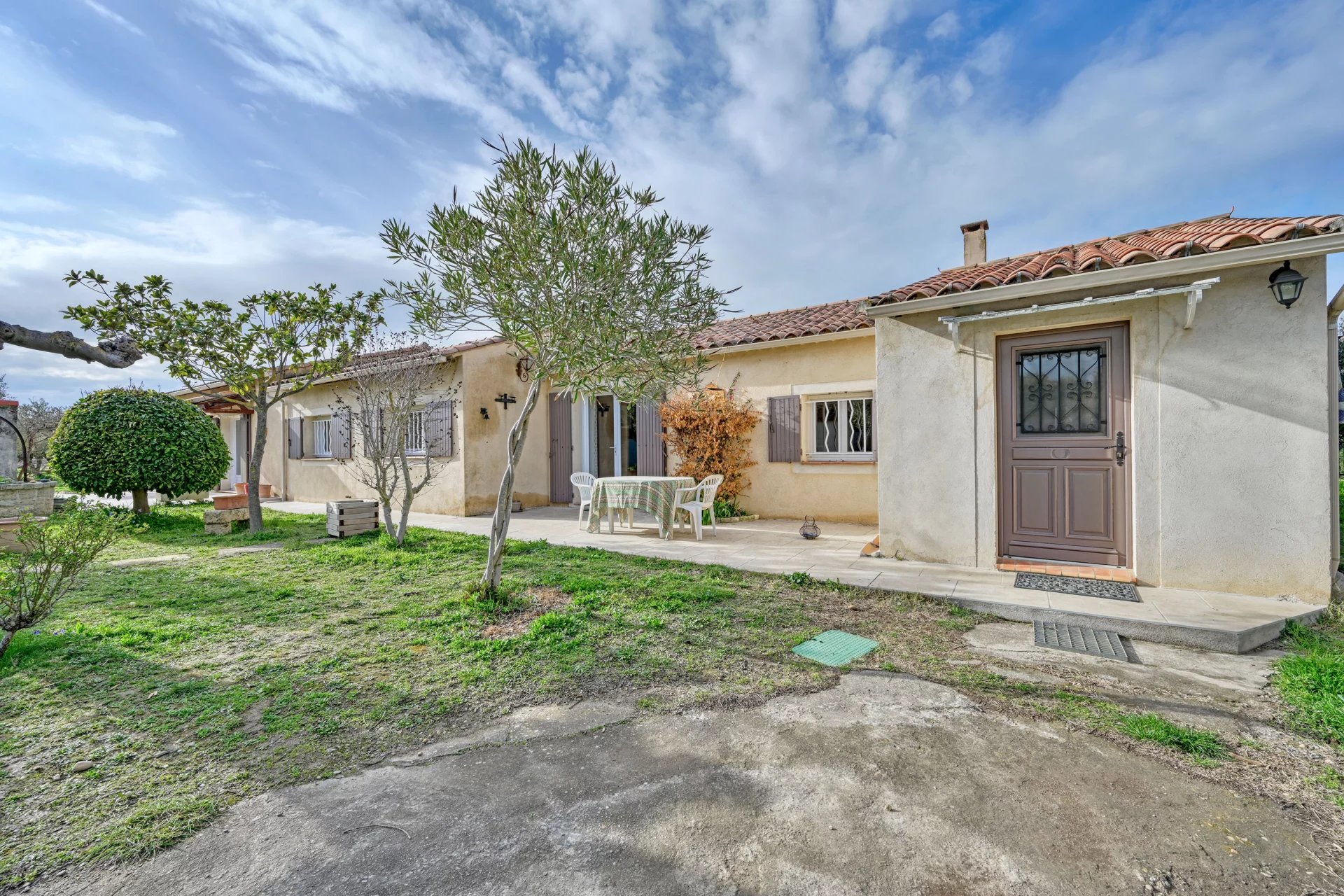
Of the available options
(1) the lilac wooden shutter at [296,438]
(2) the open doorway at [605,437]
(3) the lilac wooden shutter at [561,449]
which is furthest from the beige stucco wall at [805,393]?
(1) the lilac wooden shutter at [296,438]

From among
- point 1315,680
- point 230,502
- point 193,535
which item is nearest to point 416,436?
point 230,502

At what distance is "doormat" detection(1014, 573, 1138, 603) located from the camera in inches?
178

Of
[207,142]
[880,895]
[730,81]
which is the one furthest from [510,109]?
[880,895]

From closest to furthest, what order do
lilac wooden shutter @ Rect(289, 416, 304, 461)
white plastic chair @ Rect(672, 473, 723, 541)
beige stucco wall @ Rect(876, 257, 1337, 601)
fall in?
beige stucco wall @ Rect(876, 257, 1337, 601)
white plastic chair @ Rect(672, 473, 723, 541)
lilac wooden shutter @ Rect(289, 416, 304, 461)

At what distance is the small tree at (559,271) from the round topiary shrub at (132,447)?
8024 millimetres

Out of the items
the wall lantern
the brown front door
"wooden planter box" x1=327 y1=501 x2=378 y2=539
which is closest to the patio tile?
the brown front door

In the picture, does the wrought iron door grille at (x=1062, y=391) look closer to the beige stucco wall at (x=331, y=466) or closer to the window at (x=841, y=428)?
the window at (x=841, y=428)

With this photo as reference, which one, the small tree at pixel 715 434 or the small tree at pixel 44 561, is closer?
the small tree at pixel 44 561

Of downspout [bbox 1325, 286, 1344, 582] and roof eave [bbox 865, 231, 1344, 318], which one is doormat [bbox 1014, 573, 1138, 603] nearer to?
downspout [bbox 1325, 286, 1344, 582]

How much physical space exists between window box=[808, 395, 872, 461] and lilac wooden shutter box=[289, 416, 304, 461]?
12224mm

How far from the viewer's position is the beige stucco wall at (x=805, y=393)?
29.3 feet

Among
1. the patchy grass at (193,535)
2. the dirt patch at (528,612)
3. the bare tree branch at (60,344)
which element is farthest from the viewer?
the patchy grass at (193,535)

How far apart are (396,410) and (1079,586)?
26.4 feet

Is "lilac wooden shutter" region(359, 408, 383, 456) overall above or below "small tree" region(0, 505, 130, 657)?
above
